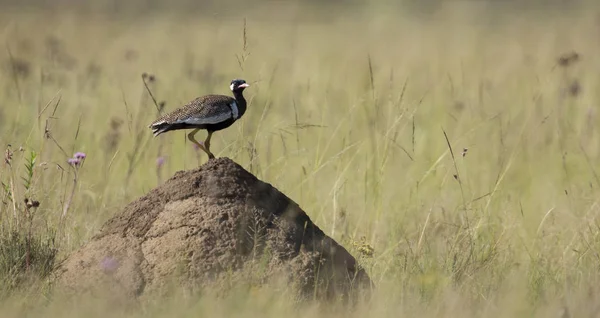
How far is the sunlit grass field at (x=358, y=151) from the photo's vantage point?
6.12 m

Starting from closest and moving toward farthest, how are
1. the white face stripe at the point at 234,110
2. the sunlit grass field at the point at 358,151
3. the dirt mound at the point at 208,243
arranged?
the dirt mound at the point at 208,243 → the white face stripe at the point at 234,110 → the sunlit grass field at the point at 358,151

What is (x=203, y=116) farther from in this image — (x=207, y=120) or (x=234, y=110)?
→ (x=234, y=110)

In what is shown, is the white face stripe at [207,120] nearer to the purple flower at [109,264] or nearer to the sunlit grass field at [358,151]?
the purple flower at [109,264]

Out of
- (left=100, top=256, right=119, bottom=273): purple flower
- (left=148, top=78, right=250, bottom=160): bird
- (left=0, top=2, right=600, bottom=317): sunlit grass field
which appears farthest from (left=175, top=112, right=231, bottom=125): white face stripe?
(left=0, top=2, right=600, bottom=317): sunlit grass field

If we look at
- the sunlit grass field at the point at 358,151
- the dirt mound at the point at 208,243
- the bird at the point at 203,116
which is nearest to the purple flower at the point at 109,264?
the dirt mound at the point at 208,243

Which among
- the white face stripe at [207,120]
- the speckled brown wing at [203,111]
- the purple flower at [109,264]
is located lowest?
the purple flower at [109,264]

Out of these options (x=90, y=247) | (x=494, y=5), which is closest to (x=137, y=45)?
(x=90, y=247)

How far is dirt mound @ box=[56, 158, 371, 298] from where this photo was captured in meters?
5.77


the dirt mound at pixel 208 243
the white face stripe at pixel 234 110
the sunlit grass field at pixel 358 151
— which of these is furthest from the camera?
the sunlit grass field at pixel 358 151

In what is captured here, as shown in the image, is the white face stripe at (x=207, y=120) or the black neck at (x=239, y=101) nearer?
the white face stripe at (x=207, y=120)

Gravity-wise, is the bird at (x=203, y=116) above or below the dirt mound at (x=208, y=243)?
above

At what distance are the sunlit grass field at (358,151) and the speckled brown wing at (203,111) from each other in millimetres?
887

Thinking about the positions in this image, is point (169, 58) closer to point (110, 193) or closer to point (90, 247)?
point (110, 193)

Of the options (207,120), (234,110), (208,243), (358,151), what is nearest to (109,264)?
(208,243)
